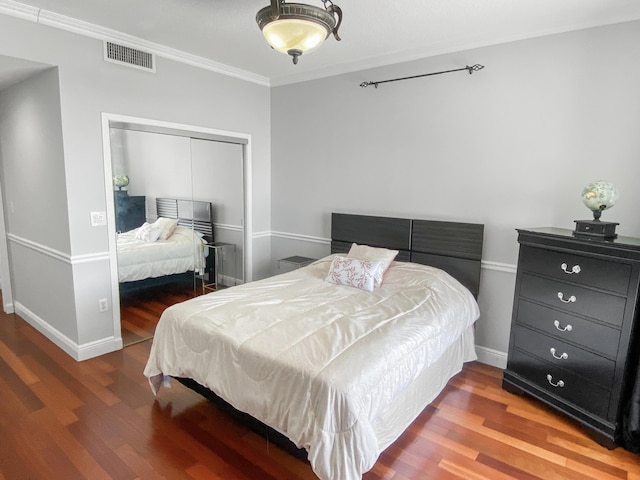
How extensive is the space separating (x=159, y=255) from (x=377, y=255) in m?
2.17

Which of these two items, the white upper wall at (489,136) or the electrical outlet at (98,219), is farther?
the electrical outlet at (98,219)

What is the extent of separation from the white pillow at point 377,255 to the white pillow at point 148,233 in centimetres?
190

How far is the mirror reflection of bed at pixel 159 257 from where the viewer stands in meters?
3.39

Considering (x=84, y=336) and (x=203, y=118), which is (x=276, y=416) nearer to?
(x=84, y=336)

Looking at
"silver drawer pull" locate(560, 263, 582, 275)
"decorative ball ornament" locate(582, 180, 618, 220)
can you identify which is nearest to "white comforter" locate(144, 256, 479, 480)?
"silver drawer pull" locate(560, 263, 582, 275)

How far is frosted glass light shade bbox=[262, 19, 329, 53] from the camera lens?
6.10ft

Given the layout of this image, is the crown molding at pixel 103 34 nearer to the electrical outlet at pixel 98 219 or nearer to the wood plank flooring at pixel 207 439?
the electrical outlet at pixel 98 219

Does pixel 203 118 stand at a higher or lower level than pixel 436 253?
higher

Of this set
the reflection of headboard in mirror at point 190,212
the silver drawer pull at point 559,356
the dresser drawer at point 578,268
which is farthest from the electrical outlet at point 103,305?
the silver drawer pull at point 559,356

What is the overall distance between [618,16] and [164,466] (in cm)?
389

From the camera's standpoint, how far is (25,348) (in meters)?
3.26

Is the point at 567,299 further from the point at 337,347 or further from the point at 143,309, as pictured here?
the point at 143,309

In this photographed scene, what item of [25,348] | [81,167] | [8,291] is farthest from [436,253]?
[8,291]

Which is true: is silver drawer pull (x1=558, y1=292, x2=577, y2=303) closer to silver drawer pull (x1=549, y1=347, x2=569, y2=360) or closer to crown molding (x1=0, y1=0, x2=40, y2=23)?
silver drawer pull (x1=549, y1=347, x2=569, y2=360)
